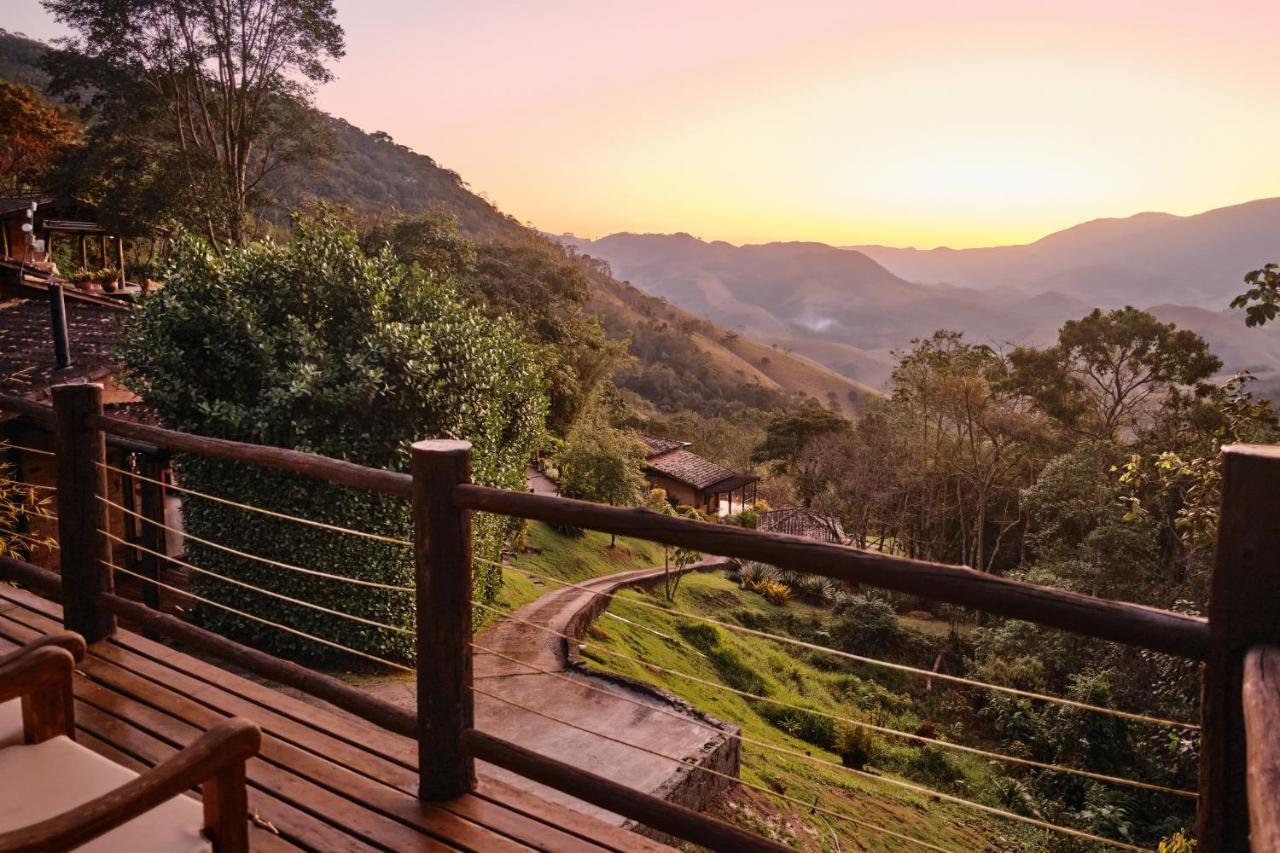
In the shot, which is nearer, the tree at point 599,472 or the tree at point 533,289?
the tree at point 599,472

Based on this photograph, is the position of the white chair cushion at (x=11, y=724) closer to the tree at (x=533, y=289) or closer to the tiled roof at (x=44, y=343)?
the tiled roof at (x=44, y=343)

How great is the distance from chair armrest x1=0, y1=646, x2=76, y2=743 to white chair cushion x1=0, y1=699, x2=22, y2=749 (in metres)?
0.03

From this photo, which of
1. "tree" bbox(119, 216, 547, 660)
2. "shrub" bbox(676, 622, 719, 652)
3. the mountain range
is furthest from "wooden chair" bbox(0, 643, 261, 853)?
the mountain range

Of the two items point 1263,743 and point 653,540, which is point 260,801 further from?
point 1263,743

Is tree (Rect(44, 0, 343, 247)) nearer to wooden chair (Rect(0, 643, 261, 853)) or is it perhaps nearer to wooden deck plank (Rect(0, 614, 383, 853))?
wooden deck plank (Rect(0, 614, 383, 853))

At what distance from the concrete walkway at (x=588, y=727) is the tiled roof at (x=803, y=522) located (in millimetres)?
21350

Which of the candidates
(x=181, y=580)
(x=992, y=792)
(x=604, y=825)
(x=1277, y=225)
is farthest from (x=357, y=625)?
(x=1277, y=225)

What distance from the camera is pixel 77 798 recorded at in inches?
60.4

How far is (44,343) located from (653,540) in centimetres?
1423

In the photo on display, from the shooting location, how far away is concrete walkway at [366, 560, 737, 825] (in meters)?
6.17

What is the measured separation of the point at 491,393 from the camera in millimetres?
8578

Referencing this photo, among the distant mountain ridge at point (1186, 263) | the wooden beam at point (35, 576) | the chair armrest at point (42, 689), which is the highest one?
the distant mountain ridge at point (1186, 263)

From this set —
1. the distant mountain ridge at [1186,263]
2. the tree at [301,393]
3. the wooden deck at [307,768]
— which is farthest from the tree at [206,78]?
the distant mountain ridge at [1186,263]

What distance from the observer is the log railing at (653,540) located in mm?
1229
